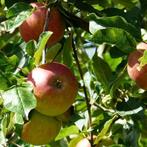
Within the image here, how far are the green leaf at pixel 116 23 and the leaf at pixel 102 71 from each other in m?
0.23

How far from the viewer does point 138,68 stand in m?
1.21

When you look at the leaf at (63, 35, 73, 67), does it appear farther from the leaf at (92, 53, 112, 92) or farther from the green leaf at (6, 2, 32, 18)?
the green leaf at (6, 2, 32, 18)

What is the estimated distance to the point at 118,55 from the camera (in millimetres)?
1462

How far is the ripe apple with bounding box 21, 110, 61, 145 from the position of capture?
1.35 metres

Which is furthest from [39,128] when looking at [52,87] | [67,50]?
[67,50]

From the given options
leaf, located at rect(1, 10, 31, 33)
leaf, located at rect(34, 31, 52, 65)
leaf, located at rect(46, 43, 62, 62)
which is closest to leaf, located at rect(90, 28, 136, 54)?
leaf, located at rect(34, 31, 52, 65)

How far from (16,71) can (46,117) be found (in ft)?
0.49

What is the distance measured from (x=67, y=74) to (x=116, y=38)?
148mm

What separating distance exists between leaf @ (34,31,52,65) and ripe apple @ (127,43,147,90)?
200 millimetres

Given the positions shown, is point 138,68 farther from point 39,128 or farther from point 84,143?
point 84,143

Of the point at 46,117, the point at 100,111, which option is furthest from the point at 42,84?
the point at 100,111

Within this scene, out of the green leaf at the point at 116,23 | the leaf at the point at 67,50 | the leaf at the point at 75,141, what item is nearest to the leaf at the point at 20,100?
the green leaf at the point at 116,23

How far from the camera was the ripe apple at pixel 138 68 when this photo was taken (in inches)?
48.1

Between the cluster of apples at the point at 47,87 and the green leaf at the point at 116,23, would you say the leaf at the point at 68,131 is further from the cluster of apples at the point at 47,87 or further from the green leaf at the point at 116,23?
the green leaf at the point at 116,23
